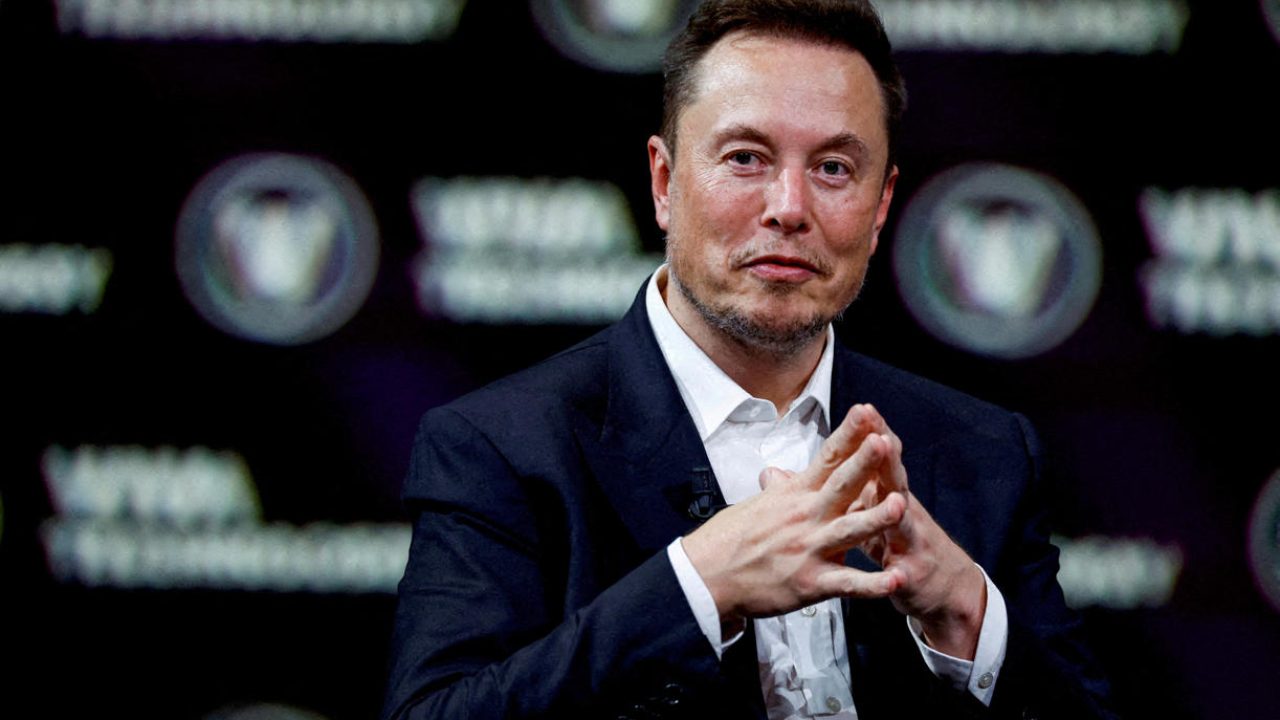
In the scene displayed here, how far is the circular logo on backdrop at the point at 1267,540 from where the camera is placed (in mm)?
2268

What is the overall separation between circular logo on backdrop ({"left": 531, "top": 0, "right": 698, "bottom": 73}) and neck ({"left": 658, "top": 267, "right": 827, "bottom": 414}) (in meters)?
0.68

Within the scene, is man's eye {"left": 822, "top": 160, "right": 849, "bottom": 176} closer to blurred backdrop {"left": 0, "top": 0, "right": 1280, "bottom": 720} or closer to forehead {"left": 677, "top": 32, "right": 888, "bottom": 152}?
forehead {"left": 677, "top": 32, "right": 888, "bottom": 152}

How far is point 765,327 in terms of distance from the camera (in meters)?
1.65

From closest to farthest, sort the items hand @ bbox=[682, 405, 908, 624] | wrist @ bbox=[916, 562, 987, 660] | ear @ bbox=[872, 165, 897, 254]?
hand @ bbox=[682, 405, 908, 624], wrist @ bbox=[916, 562, 987, 660], ear @ bbox=[872, 165, 897, 254]

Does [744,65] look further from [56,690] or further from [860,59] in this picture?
[56,690]

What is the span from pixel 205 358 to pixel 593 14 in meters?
0.95

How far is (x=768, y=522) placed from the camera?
132 centimetres

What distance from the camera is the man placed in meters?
1.33

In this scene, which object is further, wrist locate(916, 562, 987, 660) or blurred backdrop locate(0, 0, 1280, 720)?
blurred backdrop locate(0, 0, 1280, 720)

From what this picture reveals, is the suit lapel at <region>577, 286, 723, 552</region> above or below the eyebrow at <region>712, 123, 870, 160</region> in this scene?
below

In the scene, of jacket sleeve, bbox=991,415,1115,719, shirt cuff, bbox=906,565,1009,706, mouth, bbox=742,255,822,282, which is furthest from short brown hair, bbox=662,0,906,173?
shirt cuff, bbox=906,565,1009,706

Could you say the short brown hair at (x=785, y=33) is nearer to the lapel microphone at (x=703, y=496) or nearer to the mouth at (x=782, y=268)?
the mouth at (x=782, y=268)

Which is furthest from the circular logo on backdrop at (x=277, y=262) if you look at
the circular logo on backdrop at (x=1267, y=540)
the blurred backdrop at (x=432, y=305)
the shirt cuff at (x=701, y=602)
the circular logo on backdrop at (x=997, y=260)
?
the circular logo on backdrop at (x=1267, y=540)

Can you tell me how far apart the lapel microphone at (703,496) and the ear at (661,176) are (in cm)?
41
